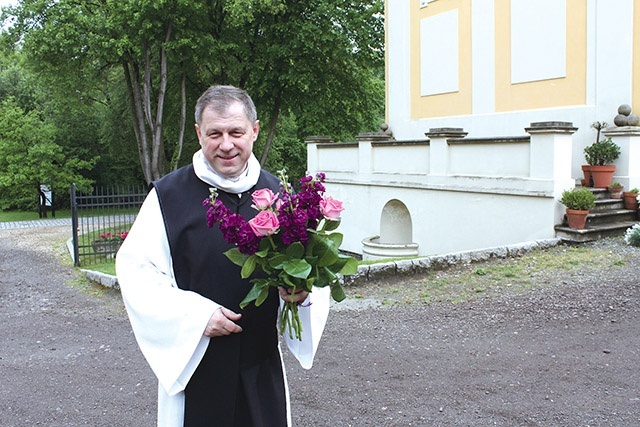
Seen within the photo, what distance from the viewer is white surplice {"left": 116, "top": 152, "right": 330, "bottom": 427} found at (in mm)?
2385

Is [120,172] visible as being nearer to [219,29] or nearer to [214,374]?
[219,29]

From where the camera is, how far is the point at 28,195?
28844 mm

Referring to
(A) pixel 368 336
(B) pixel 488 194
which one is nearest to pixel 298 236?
(A) pixel 368 336

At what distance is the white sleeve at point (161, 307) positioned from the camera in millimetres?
2385

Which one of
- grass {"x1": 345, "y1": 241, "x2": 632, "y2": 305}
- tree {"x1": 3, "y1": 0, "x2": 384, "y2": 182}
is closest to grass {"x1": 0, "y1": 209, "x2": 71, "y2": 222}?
tree {"x1": 3, "y1": 0, "x2": 384, "y2": 182}

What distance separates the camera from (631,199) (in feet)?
37.3

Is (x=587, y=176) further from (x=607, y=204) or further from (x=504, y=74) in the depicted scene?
(x=504, y=74)

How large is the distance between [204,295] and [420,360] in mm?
3508

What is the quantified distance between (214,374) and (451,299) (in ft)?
18.1

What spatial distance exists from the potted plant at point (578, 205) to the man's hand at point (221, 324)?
30.0 ft

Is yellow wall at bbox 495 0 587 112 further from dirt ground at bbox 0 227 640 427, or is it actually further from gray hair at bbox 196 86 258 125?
gray hair at bbox 196 86 258 125

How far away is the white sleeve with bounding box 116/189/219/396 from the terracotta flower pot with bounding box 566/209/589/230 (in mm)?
9174

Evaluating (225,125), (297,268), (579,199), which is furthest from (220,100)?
(579,199)

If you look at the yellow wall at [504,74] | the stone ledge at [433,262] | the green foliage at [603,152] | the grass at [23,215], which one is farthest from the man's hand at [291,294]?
the grass at [23,215]
